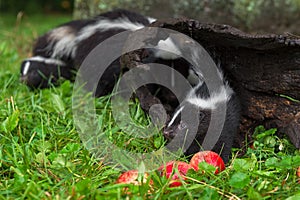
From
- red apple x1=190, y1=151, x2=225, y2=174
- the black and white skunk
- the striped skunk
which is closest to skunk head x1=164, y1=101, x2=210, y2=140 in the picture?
the striped skunk

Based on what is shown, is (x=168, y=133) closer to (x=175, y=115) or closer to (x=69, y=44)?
(x=175, y=115)

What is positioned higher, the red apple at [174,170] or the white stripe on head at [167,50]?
the white stripe on head at [167,50]

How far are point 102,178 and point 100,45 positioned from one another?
154 cm

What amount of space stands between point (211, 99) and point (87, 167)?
85 centimetres

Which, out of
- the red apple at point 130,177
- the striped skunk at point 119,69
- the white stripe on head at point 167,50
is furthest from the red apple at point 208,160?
the white stripe on head at point 167,50

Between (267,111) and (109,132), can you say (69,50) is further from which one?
(267,111)

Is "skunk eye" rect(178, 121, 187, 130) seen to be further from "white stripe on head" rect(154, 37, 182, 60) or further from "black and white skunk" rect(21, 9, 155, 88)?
"black and white skunk" rect(21, 9, 155, 88)

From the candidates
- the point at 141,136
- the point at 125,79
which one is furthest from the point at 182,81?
the point at 141,136

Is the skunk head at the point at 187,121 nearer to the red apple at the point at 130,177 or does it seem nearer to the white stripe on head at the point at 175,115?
the white stripe on head at the point at 175,115

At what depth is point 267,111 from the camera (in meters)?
2.73

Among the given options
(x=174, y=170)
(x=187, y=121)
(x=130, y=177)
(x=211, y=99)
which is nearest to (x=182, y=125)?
(x=187, y=121)

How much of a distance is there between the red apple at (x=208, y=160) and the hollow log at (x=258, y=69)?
43 cm

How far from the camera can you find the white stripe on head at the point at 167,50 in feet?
10.0

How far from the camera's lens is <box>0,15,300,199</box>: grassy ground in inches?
78.7
